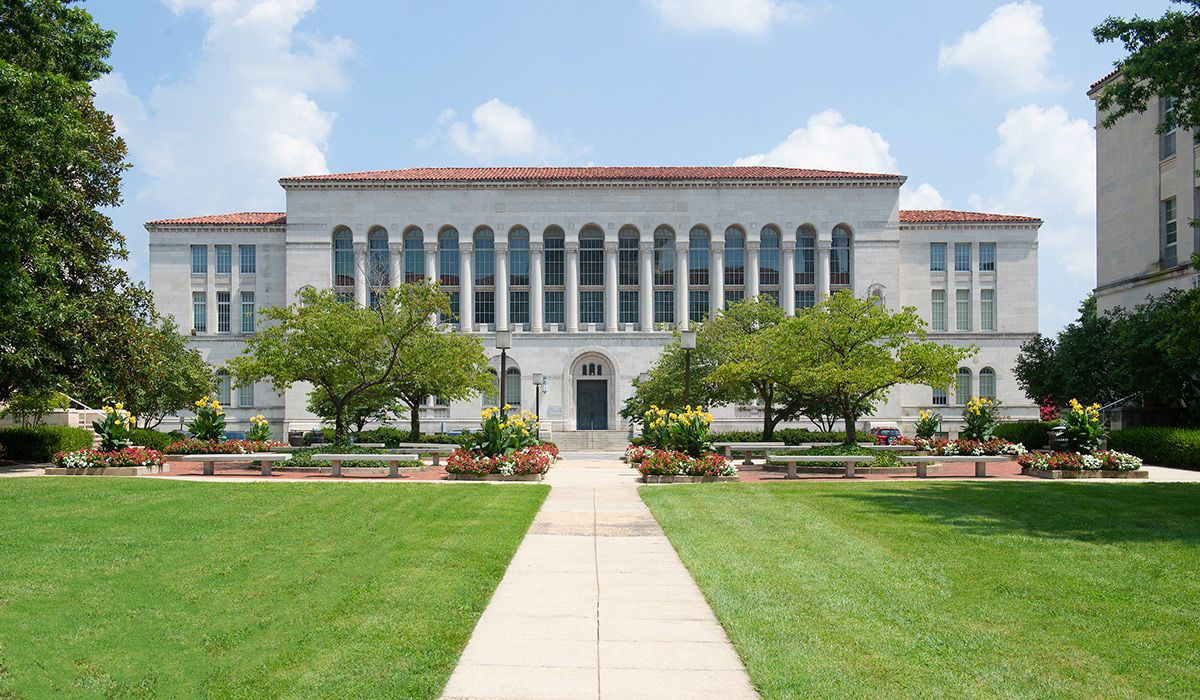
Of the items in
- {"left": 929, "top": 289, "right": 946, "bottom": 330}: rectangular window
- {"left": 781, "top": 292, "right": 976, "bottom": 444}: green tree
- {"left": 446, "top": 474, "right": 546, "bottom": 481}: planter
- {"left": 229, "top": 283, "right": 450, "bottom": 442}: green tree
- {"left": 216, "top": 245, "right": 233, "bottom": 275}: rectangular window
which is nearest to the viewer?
{"left": 446, "top": 474, "right": 546, "bottom": 481}: planter

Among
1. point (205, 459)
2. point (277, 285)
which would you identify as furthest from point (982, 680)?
point (277, 285)

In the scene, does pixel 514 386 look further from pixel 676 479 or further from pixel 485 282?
pixel 676 479

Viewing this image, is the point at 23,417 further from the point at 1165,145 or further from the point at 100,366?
the point at 1165,145

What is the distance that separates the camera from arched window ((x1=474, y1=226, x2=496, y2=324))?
6900 centimetres

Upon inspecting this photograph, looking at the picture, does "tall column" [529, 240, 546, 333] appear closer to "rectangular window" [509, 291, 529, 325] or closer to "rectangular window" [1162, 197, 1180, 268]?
"rectangular window" [509, 291, 529, 325]

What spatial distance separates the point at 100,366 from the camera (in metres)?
31.5

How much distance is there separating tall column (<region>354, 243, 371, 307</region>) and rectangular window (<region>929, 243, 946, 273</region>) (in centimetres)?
4169

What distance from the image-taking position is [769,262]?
6912cm

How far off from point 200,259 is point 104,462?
46760 mm

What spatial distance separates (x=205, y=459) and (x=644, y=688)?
2499cm

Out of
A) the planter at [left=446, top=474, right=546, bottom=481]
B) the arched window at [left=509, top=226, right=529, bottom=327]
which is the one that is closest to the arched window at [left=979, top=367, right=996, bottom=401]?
the arched window at [left=509, top=226, right=529, bottom=327]

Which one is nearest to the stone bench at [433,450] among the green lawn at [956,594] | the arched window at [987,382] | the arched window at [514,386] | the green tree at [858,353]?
the green tree at [858,353]

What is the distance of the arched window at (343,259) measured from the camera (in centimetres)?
6906

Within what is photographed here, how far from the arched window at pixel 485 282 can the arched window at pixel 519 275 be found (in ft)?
4.06
